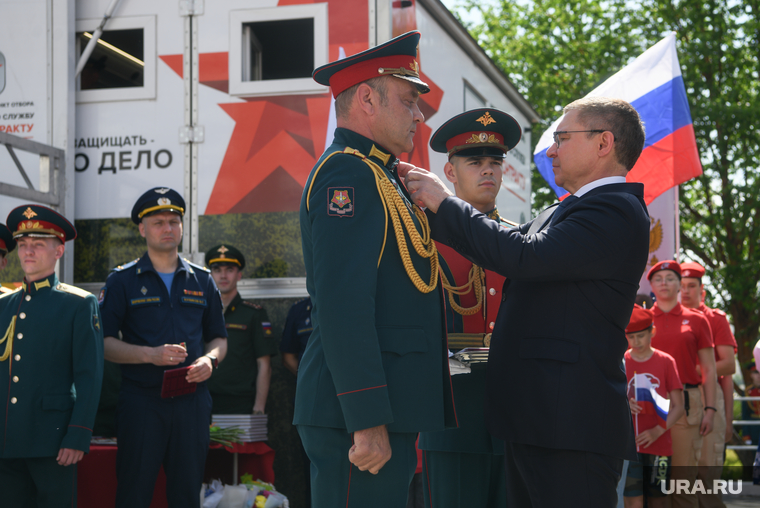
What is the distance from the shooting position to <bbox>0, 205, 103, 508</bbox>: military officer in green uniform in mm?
3850

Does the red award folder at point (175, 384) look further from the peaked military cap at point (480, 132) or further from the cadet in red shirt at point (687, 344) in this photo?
the cadet in red shirt at point (687, 344)

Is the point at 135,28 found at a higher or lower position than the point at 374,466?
higher

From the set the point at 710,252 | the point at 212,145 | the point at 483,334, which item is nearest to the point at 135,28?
the point at 212,145

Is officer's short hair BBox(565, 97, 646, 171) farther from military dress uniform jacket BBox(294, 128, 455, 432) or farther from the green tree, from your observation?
the green tree

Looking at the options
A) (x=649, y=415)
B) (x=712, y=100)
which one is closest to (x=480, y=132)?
(x=649, y=415)

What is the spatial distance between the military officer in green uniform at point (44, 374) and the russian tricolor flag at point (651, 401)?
3.36m

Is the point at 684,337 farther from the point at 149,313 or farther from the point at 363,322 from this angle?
the point at 363,322

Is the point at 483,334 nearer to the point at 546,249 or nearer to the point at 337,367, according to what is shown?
the point at 546,249

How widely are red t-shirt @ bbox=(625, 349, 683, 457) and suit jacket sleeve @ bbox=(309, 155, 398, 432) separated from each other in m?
3.32

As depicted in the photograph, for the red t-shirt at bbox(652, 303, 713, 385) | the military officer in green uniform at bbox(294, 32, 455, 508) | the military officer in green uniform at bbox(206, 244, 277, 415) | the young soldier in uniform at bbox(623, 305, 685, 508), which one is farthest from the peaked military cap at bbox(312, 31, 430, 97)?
the red t-shirt at bbox(652, 303, 713, 385)

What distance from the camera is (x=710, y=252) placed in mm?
15617

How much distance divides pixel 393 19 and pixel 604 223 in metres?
3.24

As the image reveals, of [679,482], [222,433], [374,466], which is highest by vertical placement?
[374,466]

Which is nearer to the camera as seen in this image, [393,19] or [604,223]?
[604,223]
